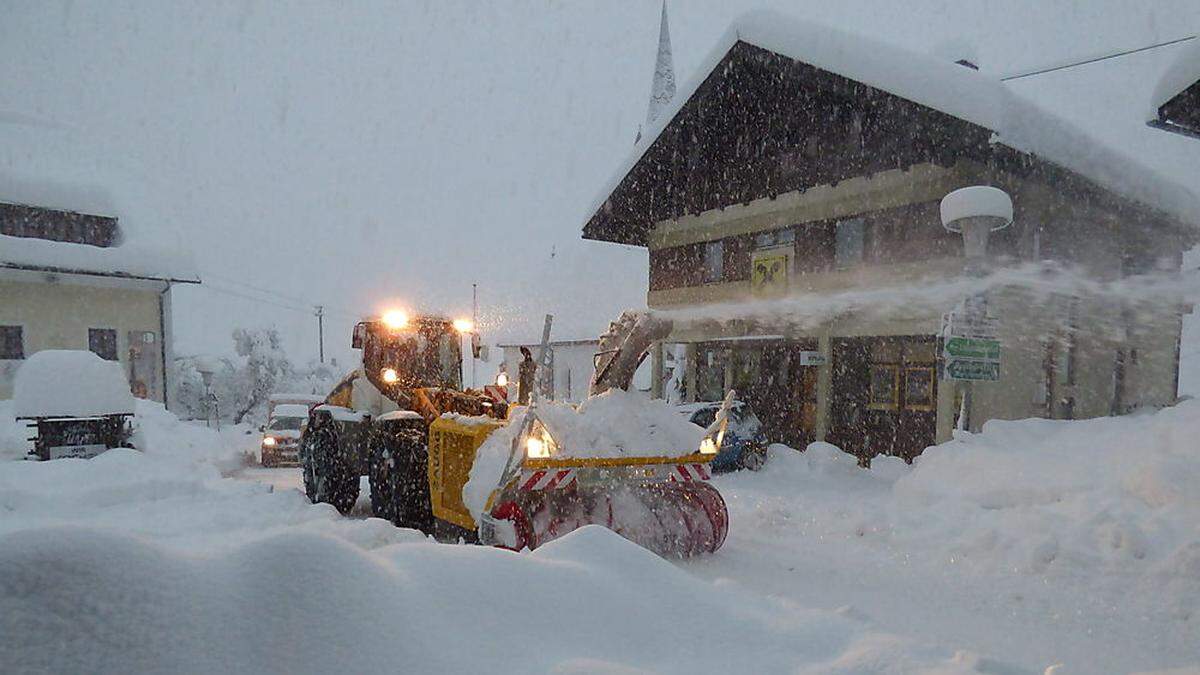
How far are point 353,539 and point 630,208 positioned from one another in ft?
47.9

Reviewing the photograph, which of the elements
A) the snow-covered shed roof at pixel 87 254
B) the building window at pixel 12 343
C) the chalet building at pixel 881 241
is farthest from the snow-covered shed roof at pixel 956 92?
the building window at pixel 12 343

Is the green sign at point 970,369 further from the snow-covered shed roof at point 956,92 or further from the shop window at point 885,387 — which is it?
the shop window at point 885,387

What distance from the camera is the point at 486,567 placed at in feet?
8.03

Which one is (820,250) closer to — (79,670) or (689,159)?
(689,159)

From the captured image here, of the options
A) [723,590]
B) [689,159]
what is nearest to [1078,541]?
[723,590]

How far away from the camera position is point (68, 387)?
11312mm

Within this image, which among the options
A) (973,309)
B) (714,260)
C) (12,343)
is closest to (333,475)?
(973,309)

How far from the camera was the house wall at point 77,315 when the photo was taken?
18172 mm

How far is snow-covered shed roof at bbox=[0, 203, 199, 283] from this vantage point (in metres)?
18.2

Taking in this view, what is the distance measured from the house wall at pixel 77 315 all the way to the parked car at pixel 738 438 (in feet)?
61.8

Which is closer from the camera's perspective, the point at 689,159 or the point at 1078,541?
the point at 1078,541

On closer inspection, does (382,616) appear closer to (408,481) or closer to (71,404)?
(408,481)

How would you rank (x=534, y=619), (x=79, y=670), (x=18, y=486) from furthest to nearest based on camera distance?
(x=18, y=486) < (x=534, y=619) < (x=79, y=670)

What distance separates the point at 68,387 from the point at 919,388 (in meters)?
16.7
